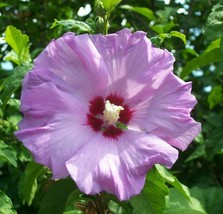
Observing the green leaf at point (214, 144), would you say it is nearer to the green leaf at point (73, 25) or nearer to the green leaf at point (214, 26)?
the green leaf at point (214, 26)

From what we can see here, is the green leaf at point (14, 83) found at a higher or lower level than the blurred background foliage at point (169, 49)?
higher

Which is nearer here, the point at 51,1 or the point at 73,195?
the point at 73,195

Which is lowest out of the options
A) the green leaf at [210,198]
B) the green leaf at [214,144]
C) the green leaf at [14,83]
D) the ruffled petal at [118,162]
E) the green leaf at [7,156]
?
the green leaf at [210,198]

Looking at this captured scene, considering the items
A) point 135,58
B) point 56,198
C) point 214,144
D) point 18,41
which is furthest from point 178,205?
point 18,41

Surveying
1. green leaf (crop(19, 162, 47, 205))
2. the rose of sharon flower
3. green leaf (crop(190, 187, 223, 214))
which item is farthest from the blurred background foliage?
the rose of sharon flower

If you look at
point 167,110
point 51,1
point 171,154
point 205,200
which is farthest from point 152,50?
point 51,1

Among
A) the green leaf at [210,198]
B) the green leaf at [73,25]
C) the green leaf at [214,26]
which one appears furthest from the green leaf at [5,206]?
the green leaf at [210,198]

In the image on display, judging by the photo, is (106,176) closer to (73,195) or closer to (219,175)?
(73,195)
